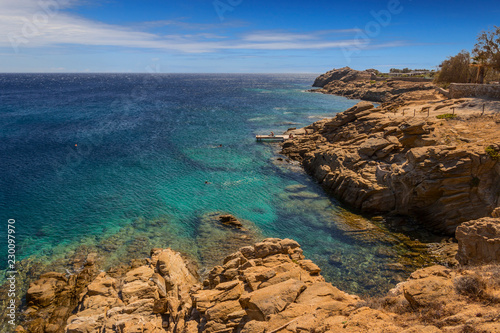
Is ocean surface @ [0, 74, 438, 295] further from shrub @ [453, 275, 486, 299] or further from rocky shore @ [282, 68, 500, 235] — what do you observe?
shrub @ [453, 275, 486, 299]

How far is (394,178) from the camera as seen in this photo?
3112cm

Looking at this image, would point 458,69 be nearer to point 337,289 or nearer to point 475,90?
point 475,90

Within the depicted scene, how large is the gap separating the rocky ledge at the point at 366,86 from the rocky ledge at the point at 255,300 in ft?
250

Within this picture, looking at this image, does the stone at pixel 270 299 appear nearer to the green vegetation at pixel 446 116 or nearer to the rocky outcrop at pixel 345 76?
the green vegetation at pixel 446 116

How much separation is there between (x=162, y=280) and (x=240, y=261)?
4.96 meters

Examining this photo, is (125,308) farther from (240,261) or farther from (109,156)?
(109,156)

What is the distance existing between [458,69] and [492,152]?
49837 millimetres

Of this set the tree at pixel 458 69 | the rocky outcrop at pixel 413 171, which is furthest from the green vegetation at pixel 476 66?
the rocky outcrop at pixel 413 171

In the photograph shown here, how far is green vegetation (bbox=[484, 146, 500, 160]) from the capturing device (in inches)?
1036

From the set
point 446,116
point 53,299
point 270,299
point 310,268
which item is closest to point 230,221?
point 310,268

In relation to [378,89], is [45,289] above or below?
below

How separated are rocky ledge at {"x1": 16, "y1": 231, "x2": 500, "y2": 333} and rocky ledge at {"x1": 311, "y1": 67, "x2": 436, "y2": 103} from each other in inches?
2996

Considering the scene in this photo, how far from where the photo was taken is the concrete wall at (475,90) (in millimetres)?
42219

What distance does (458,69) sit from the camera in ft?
215
